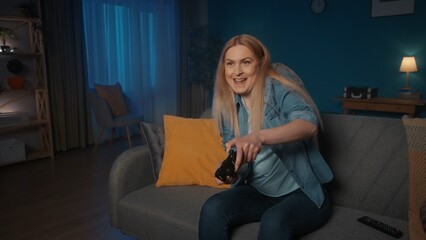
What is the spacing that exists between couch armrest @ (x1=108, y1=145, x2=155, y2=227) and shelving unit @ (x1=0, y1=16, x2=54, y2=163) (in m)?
2.33

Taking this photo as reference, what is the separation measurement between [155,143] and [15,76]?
2571 millimetres

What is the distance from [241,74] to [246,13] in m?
4.27

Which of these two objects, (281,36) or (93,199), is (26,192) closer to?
(93,199)

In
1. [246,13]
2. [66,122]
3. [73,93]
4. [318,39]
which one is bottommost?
[66,122]

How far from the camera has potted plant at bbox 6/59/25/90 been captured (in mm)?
3555

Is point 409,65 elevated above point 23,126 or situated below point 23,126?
above

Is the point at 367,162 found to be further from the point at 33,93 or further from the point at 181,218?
the point at 33,93

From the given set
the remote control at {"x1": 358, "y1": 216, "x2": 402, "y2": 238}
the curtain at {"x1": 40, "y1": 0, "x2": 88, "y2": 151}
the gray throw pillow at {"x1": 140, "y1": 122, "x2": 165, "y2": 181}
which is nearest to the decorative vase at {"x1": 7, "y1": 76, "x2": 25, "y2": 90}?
the curtain at {"x1": 40, "y1": 0, "x2": 88, "y2": 151}

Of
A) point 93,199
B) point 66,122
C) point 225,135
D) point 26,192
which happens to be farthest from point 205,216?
point 66,122

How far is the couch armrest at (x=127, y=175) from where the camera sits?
5.48 feet

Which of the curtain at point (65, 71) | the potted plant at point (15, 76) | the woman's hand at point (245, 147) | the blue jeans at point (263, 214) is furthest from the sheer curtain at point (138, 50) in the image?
the woman's hand at point (245, 147)

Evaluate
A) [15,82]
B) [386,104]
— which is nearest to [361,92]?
[386,104]

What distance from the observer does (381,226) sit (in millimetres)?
1262

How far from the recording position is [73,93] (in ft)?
13.6
